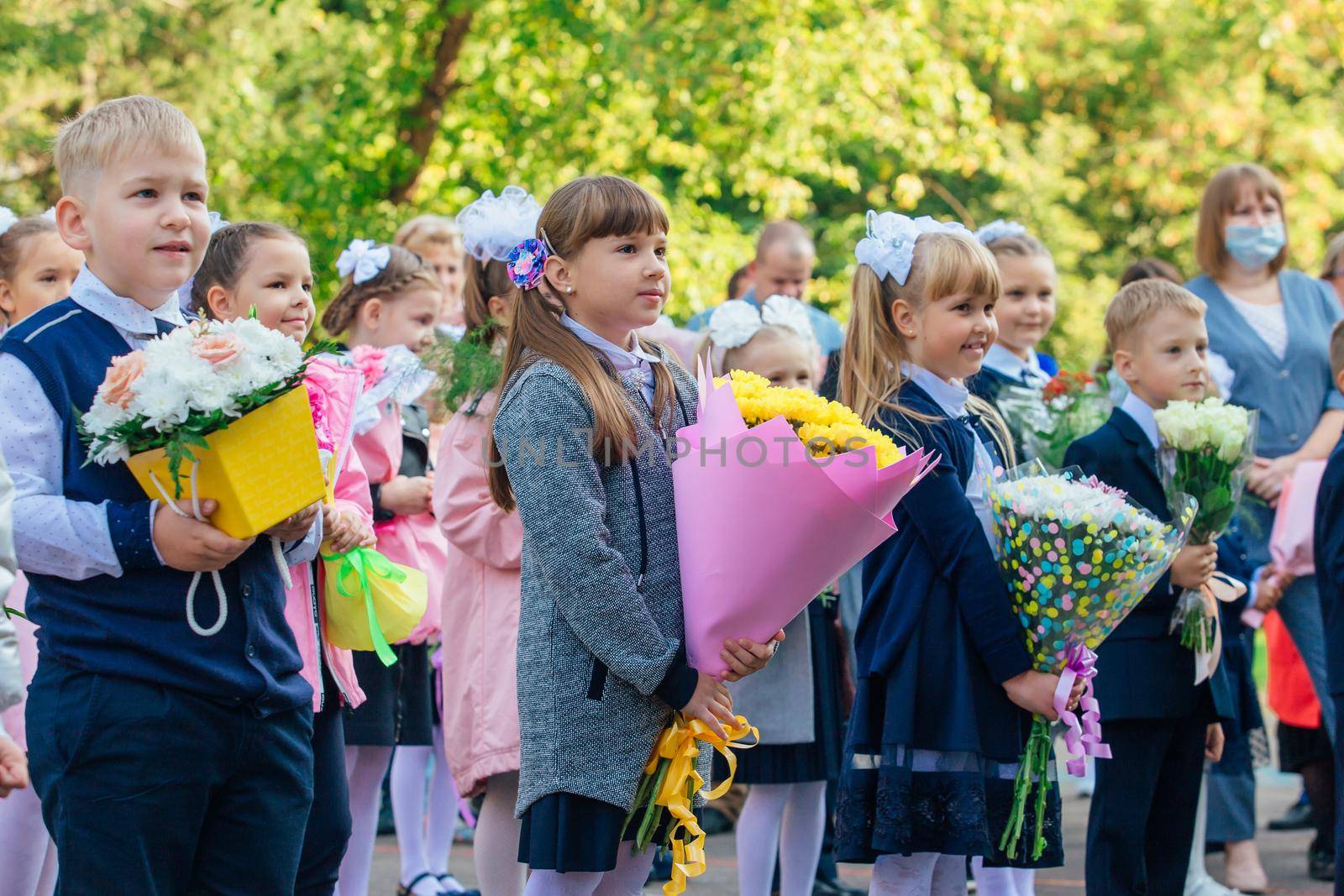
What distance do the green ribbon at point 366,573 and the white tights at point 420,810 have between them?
1653 mm

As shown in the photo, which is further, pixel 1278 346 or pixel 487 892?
pixel 1278 346

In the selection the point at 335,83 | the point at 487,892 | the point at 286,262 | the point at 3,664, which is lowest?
the point at 487,892

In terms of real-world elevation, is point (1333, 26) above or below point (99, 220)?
above

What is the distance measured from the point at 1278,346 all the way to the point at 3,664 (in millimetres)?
5693

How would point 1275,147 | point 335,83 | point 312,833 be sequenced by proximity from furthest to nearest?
point 1275,147
point 335,83
point 312,833

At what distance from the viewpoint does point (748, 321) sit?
19.1ft

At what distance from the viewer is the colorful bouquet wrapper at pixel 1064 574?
3.93 meters

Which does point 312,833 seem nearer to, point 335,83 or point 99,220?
point 99,220

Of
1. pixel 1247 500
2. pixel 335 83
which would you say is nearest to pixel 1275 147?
pixel 335 83

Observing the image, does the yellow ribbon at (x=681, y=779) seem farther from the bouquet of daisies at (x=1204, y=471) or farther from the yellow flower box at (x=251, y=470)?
the bouquet of daisies at (x=1204, y=471)

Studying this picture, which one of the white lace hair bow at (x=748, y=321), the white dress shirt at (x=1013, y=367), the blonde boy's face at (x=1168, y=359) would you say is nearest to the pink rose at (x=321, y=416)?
the white lace hair bow at (x=748, y=321)

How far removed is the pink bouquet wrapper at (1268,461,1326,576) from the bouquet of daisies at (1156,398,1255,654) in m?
1.72

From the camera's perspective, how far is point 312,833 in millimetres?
3850

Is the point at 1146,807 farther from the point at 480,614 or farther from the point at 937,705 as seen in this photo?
the point at 480,614
